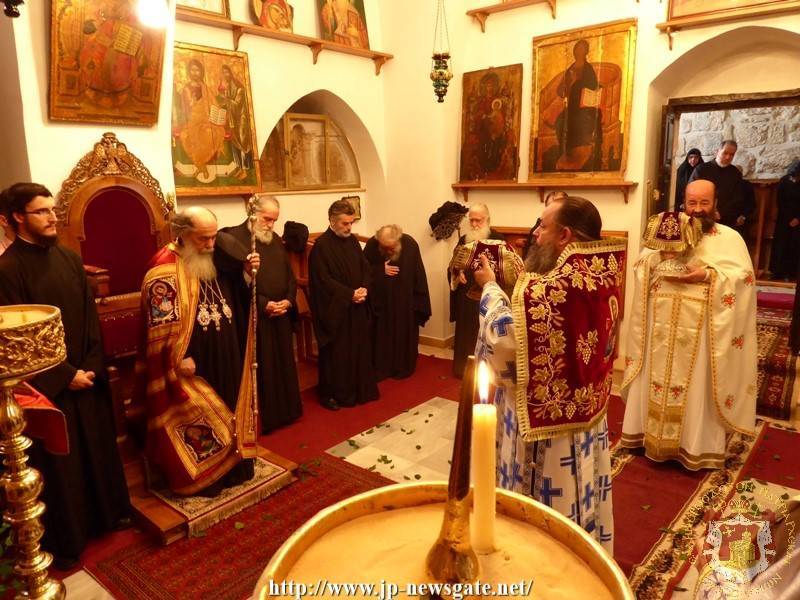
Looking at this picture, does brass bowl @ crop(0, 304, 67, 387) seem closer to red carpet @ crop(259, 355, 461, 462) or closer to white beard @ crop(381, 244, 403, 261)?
red carpet @ crop(259, 355, 461, 462)

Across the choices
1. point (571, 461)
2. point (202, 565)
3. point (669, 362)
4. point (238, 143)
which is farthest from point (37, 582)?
point (238, 143)

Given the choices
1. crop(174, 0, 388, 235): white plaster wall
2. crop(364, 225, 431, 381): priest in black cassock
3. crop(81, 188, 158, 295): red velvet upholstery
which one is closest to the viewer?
crop(81, 188, 158, 295): red velvet upholstery

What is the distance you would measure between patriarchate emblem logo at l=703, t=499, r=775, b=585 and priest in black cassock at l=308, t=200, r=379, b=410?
4.51 metres

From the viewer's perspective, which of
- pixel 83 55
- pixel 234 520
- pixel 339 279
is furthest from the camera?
pixel 339 279

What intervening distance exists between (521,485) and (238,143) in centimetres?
480

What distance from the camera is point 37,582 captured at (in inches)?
70.9

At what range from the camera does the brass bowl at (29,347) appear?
4.96 ft

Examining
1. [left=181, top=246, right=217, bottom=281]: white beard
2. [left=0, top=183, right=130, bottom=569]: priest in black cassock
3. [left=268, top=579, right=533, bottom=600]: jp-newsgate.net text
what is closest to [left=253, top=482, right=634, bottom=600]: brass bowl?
[left=268, top=579, right=533, bottom=600]: jp-newsgate.net text

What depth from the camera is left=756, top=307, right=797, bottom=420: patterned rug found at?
17.3 ft

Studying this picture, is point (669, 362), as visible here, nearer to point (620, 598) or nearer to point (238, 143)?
point (620, 598)

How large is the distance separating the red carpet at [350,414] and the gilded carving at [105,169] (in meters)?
2.18

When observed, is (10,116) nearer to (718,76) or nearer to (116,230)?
(116,230)

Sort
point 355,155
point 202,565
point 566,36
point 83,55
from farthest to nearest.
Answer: point 355,155 → point 566,36 → point 83,55 → point 202,565

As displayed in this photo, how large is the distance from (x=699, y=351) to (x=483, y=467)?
3828mm
